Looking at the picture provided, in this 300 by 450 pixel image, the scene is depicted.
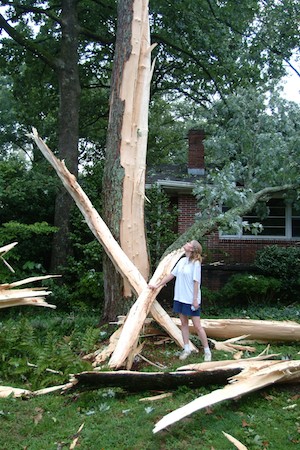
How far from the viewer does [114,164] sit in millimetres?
8570

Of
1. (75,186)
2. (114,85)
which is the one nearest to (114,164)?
(75,186)

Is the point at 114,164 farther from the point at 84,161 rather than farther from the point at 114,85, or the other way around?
the point at 84,161

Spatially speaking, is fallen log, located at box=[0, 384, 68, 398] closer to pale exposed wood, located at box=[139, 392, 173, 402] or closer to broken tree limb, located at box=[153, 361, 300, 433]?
pale exposed wood, located at box=[139, 392, 173, 402]

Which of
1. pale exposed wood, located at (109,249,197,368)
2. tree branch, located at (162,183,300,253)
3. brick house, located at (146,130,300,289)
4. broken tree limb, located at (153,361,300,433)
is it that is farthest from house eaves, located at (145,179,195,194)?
broken tree limb, located at (153,361,300,433)

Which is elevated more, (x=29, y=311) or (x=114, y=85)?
(x=114, y=85)

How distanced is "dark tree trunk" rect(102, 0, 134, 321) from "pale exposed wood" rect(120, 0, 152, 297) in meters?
0.08

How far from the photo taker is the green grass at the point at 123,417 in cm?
444

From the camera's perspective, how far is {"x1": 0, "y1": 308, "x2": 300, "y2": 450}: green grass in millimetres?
4438

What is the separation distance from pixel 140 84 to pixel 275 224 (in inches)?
348

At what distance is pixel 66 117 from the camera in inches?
567

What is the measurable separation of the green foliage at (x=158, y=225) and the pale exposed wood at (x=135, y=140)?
393 centimetres

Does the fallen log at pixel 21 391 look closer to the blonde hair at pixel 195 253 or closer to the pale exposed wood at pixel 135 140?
the blonde hair at pixel 195 253

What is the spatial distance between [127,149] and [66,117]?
20.9ft

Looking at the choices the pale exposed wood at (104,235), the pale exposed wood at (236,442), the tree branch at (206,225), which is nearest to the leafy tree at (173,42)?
the tree branch at (206,225)
